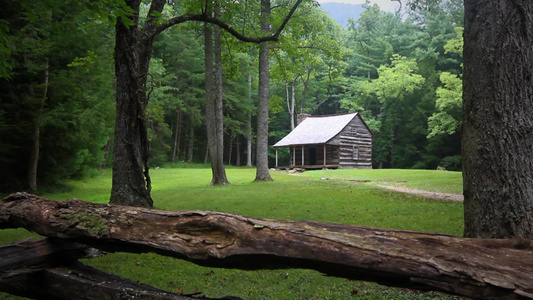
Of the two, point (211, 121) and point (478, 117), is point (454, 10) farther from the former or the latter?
point (478, 117)

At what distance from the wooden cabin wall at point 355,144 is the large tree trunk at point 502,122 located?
113ft

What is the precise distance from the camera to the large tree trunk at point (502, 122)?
434cm

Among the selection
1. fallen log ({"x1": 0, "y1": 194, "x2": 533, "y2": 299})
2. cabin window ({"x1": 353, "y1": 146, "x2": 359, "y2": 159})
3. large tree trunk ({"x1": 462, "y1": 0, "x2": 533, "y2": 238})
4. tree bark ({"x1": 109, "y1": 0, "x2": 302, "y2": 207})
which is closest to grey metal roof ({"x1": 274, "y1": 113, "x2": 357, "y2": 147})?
cabin window ({"x1": 353, "y1": 146, "x2": 359, "y2": 159})

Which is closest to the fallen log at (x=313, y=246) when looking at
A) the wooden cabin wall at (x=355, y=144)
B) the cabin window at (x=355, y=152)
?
the wooden cabin wall at (x=355, y=144)

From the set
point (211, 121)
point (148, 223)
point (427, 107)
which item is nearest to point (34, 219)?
point (148, 223)

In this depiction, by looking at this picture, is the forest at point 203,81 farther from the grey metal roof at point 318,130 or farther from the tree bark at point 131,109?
the grey metal roof at point 318,130

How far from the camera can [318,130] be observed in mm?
41469

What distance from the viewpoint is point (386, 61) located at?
5438 cm

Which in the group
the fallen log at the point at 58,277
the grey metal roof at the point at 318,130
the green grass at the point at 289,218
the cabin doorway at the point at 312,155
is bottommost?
the green grass at the point at 289,218

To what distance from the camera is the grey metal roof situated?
3928 centimetres

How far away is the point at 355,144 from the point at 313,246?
132 feet

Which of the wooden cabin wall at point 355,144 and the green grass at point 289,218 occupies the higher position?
the wooden cabin wall at point 355,144

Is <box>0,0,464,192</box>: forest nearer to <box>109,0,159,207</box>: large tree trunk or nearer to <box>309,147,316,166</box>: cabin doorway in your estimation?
<box>109,0,159,207</box>: large tree trunk

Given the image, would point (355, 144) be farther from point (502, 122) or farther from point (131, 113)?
point (502, 122)
